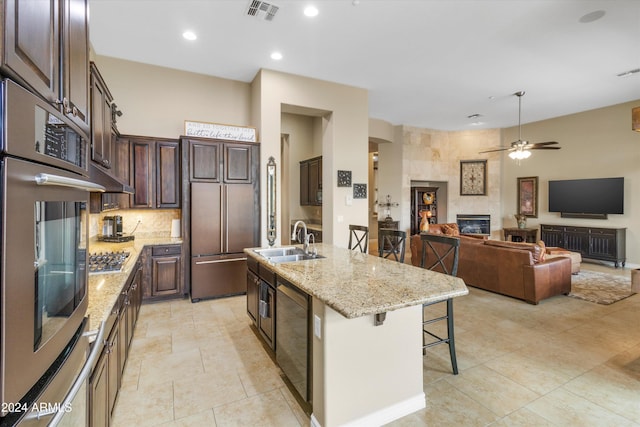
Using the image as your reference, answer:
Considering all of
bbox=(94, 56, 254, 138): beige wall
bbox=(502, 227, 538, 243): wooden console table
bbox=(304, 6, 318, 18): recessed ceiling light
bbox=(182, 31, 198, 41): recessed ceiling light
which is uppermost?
bbox=(182, 31, 198, 41): recessed ceiling light

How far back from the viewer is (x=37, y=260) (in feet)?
2.46

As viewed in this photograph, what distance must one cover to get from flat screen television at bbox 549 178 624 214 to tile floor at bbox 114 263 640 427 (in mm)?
3962

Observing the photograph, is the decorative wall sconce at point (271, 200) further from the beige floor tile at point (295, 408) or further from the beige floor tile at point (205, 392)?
the beige floor tile at point (295, 408)

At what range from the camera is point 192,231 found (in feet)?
14.4

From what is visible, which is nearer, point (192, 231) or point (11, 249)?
point (11, 249)

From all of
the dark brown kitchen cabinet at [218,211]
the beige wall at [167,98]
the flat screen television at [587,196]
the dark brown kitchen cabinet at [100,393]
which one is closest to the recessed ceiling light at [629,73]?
the flat screen television at [587,196]

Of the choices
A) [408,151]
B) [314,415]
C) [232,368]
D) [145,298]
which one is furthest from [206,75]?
[408,151]

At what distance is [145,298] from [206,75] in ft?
11.5

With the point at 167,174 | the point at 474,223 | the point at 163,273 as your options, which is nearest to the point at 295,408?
the point at 163,273

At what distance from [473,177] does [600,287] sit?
4.60 m

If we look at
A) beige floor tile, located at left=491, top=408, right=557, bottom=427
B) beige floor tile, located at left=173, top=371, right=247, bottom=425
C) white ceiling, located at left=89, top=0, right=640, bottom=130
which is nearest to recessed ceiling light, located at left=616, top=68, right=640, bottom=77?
white ceiling, located at left=89, top=0, right=640, bottom=130

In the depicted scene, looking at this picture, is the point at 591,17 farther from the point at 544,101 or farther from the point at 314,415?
the point at 314,415

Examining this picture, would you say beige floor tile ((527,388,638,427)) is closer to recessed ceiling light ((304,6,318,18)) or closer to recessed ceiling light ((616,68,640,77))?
recessed ceiling light ((304,6,318,18))

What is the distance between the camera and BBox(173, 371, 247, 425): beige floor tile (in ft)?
7.29
